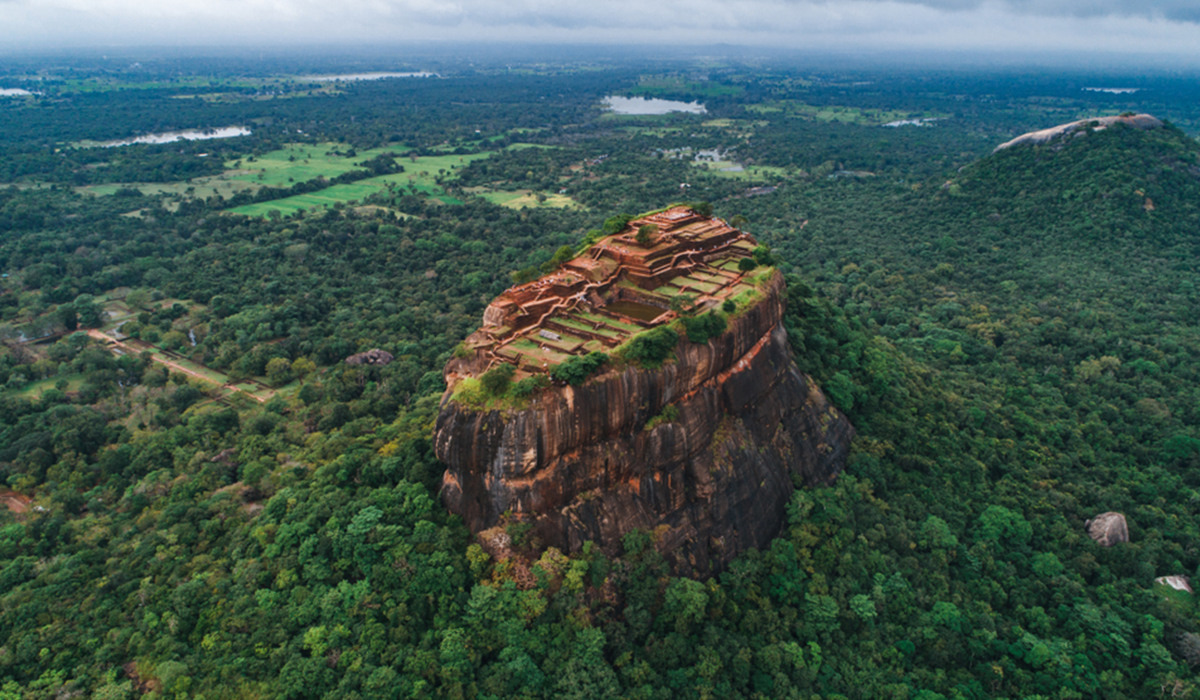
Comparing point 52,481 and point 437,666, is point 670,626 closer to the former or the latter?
point 437,666

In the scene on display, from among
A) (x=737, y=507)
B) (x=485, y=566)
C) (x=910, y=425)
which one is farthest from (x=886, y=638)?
(x=485, y=566)

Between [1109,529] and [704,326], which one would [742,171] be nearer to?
[1109,529]

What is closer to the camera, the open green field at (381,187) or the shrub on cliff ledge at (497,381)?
the shrub on cliff ledge at (497,381)

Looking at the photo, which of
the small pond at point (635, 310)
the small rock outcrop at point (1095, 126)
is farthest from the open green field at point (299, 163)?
the small rock outcrop at point (1095, 126)

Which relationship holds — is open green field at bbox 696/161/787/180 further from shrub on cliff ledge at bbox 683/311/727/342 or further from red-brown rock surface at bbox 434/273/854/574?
shrub on cliff ledge at bbox 683/311/727/342

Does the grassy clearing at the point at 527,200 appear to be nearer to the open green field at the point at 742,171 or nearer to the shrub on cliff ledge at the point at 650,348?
the open green field at the point at 742,171

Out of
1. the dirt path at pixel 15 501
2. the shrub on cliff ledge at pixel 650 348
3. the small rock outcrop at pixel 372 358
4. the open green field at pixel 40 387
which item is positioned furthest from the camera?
the small rock outcrop at pixel 372 358

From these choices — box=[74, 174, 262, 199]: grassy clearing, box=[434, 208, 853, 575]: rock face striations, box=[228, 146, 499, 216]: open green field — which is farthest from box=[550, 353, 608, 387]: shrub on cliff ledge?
box=[74, 174, 262, 199]: grassy clearing

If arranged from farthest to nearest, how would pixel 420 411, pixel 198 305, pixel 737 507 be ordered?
pixel 198 305
pixel 420 411
pixel 737 507
